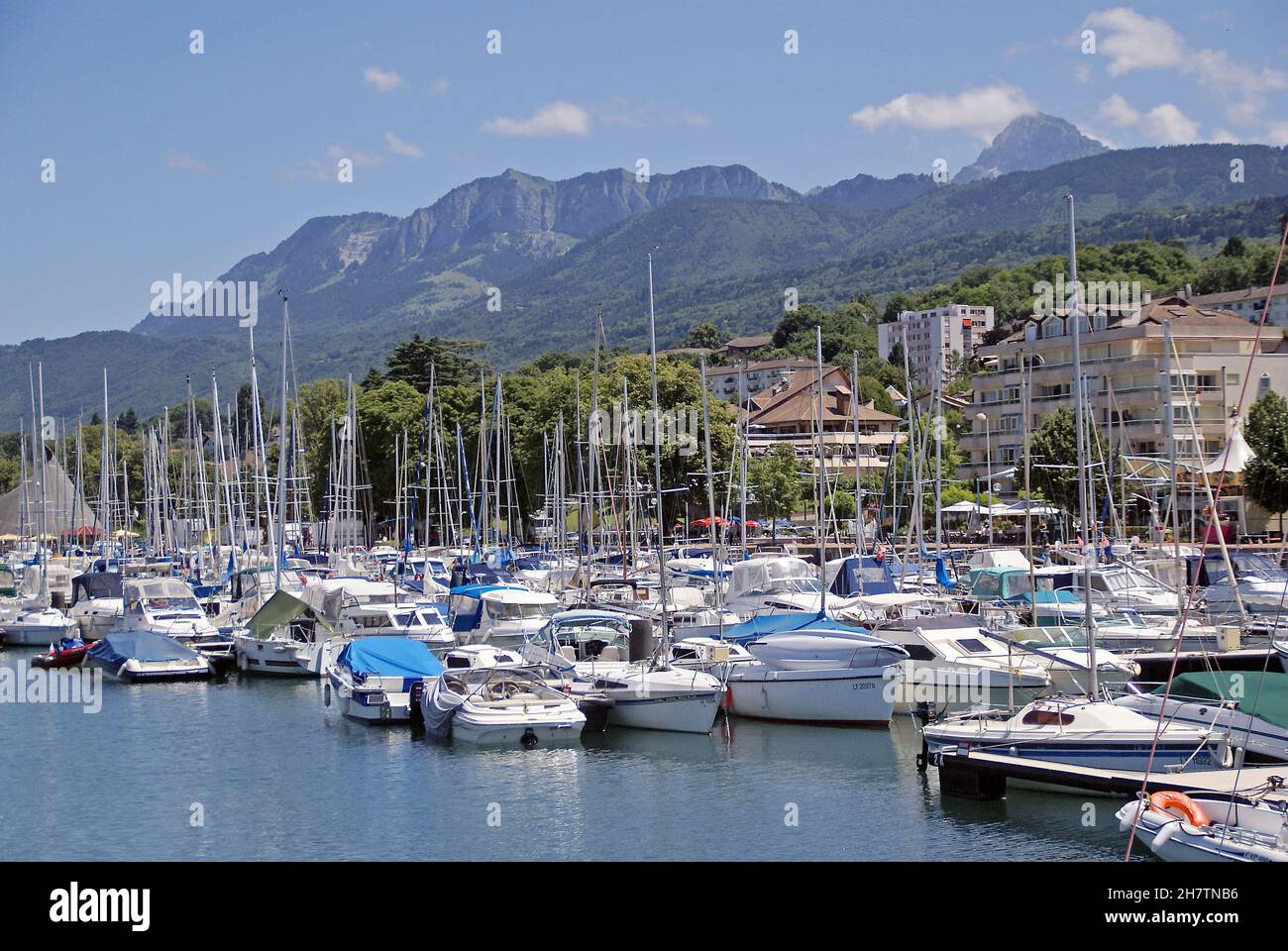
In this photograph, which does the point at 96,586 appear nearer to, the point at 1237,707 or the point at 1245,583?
the point at 1245,583

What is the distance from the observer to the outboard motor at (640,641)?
3738cm

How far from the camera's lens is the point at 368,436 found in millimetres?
103812

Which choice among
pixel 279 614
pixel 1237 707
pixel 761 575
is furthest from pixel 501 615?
pixel 1237 707

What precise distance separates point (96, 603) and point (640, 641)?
98.6 ft

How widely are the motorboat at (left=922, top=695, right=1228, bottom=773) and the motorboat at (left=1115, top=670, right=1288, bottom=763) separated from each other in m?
0.49

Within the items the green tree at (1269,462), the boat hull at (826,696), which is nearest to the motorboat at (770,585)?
the boat hull at (826,696)

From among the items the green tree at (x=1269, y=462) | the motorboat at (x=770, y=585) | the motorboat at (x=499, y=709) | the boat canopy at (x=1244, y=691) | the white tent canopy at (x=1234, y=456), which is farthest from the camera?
the green tree at (x=1269, y=462)

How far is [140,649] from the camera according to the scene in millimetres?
45438

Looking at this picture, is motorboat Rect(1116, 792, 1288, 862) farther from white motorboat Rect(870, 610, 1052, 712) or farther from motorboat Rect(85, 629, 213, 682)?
motorboat Rect(85, 629, 213, 682)

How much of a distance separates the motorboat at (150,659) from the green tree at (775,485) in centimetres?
5149

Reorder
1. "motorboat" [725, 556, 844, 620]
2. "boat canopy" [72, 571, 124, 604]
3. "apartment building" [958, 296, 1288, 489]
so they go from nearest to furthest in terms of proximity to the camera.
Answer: "motorboat" [725, 556, 844, 620]
"boat canopy" [72, 571, 124, 604]
"apartment building" [958, 296, 1288, 489]

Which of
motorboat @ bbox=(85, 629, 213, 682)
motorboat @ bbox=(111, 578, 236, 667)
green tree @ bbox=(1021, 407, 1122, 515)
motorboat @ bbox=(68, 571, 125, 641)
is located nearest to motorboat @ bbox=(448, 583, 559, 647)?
motorboat @ bbox=(111, 578, 236, 667)

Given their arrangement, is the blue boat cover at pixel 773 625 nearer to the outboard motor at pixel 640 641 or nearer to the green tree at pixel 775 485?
the outboard motor at pixel 640 641

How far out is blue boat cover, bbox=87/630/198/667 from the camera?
1781 inches
